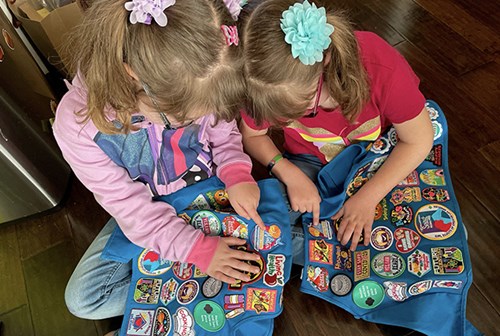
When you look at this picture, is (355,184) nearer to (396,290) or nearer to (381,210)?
(381,210)

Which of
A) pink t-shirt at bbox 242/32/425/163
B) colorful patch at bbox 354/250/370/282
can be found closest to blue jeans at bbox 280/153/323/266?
pink t-shirt at bbox 242/32/425/163

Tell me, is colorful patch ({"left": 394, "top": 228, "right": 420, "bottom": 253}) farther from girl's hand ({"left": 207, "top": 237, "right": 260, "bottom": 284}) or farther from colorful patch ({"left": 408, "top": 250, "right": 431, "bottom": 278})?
girl's hand ({"left": 207, "top": 237, "right": 260, "bottom": 284})

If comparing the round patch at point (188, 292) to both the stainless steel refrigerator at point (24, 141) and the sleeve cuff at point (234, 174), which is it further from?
the stainless steel refrigerator at point (24, 141)

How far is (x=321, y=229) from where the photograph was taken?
970 mm

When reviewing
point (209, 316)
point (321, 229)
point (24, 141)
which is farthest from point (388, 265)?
point (24, 141)

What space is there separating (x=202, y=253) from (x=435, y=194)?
497 millimetres

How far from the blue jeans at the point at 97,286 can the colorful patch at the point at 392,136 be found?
0.61 metres

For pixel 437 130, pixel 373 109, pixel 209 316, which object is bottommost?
pixel 209 316

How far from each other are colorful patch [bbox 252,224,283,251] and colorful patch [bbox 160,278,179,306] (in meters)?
0.18

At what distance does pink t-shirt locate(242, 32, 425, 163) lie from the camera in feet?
Answer: 2.55

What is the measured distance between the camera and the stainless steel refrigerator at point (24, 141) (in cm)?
101

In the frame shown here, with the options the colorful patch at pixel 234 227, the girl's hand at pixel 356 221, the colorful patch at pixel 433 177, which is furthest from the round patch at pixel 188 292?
the colorful patch at pixel 433 177

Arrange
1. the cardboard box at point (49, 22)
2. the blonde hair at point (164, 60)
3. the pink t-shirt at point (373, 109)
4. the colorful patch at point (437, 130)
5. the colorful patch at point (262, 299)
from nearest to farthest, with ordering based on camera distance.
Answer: the blonde hair at point (164, 60), the pink t-shirt at point (373, 109), the colorful patch at point (262, 299), the colorful patch at point (437, 130), the cardboard box at point (49, 22)

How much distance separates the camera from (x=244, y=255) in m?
0.89
